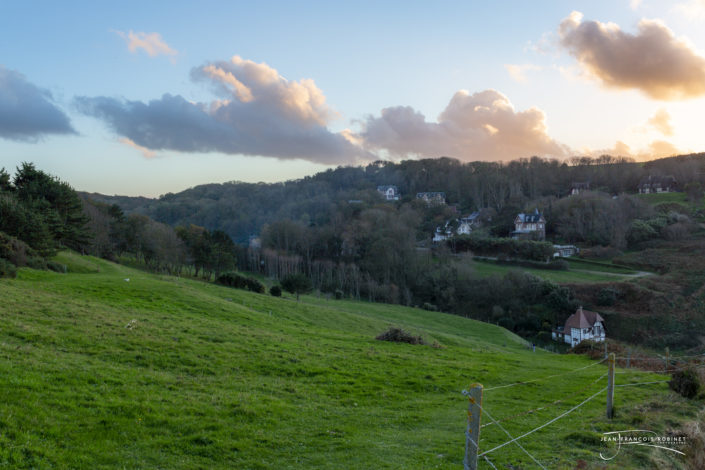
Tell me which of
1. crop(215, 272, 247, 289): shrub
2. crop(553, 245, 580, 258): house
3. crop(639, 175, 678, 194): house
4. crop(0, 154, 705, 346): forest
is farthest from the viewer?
crop(639, 175, 678, 194): house

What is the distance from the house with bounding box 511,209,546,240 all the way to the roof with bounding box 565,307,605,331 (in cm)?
4573

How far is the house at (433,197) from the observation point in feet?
455

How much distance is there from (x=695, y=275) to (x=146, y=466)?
8418cm

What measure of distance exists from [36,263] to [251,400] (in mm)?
31871

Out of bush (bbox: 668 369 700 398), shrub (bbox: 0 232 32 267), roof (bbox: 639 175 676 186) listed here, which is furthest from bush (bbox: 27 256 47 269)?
roof (bbox: 639 175 676 186)

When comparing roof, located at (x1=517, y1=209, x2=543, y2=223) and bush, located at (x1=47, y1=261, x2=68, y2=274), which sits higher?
roof, located at (x1=517, y1=209, x2=543, y2=223)

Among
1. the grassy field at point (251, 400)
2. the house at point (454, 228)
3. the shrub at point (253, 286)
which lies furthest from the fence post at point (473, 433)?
the house at point (454, 228)

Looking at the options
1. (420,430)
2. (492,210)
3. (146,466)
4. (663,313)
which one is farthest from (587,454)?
(492,210)

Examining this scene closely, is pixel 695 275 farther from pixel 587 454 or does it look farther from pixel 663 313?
pixel 587 454

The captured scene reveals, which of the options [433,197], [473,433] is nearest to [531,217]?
[433,197]

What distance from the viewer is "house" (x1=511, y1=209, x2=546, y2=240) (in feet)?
339

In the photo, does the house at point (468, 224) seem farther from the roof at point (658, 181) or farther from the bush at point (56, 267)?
the bush at point (56, 267)

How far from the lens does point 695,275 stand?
6606 centimetres

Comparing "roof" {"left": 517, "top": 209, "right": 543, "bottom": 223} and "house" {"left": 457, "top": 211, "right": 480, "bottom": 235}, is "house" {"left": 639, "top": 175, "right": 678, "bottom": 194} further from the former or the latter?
"house" {"left": 457, "top": 211, "right": 480, "bottom": 235}
